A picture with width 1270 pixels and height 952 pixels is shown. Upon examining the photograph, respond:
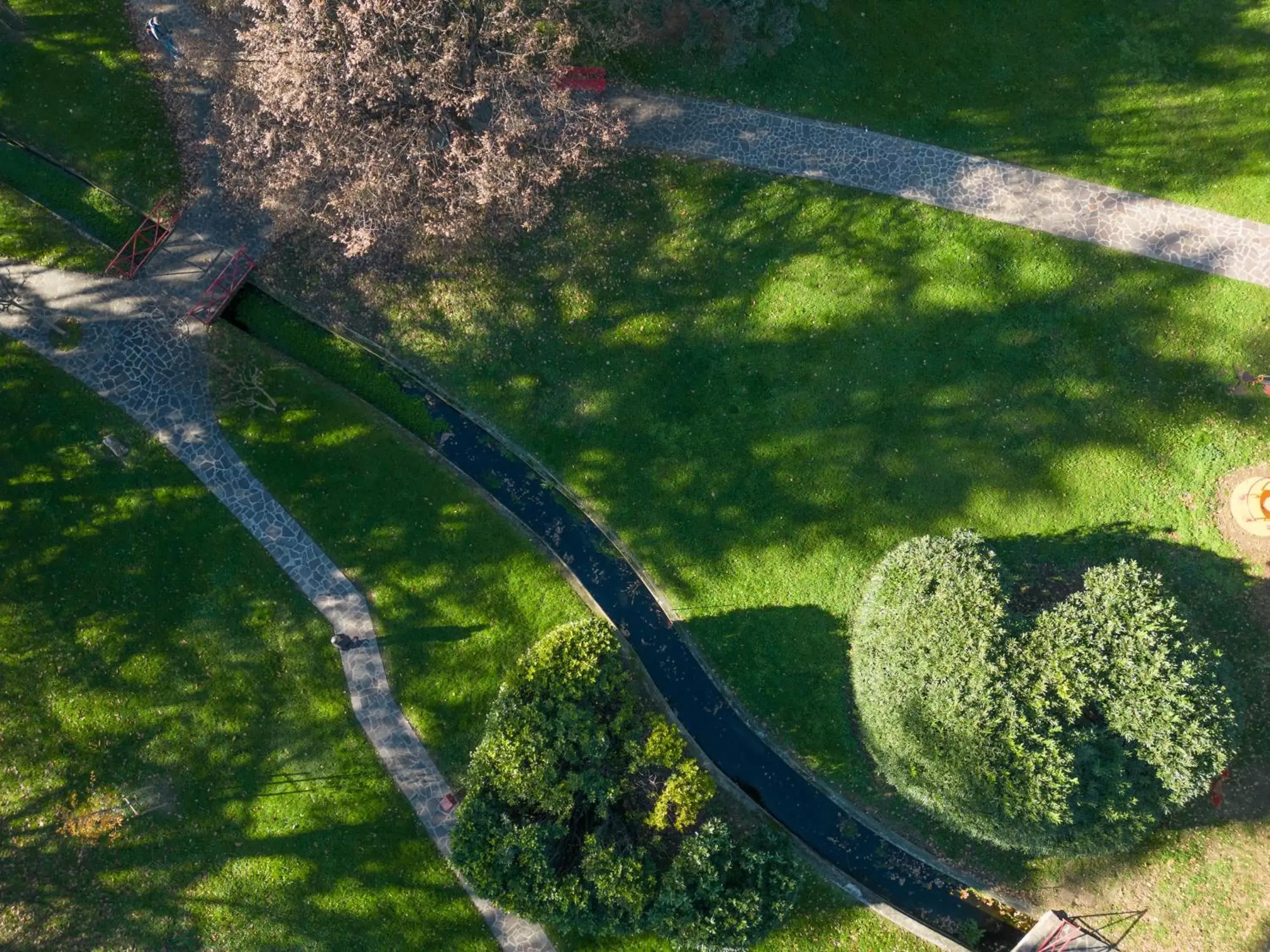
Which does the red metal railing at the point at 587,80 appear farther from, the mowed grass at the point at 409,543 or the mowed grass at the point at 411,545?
the mowed grass at the point at 409,543

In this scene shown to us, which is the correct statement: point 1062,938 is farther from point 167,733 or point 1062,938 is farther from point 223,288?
point 223,288

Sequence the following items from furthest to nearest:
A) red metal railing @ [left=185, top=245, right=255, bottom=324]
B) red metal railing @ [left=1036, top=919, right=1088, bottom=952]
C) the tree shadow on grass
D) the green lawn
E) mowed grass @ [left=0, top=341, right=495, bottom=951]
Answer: the green lawn → the tree shadow on grass → red metal railing @ [left=185, top=245, right=255, bottom=324] → mowed grass @ [left=0, top=341, right=495, bottom=951] → red metal railing @ [left=1036, top=919, right=1088, bottom=952]

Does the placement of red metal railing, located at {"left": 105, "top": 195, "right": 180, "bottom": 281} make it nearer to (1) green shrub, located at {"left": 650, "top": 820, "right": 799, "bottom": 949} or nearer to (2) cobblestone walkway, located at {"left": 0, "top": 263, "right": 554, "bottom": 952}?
(2) cobblestone walkway, located at {"left": 0, "top": 263, "right": 554, "bottom": 952}

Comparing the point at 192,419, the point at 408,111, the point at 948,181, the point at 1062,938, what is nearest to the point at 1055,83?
the point at 948,181

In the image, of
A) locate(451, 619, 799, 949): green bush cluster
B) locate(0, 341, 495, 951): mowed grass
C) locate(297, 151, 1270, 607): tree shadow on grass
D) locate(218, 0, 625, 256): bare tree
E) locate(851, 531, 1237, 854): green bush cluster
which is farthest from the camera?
locate(297, 151, 1270, 607): tree shadow on grass

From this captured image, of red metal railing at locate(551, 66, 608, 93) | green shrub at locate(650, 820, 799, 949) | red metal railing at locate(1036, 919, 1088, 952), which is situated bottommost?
red metal railing at locate(1036, 919, 1088, 952)

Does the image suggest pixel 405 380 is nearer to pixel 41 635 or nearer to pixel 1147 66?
pixel 41 635

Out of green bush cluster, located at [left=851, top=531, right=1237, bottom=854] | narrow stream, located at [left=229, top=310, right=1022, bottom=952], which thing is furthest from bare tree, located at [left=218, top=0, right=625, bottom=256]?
green bush cluster, located at [left=851, top=531, right=1237, bottom=854]
